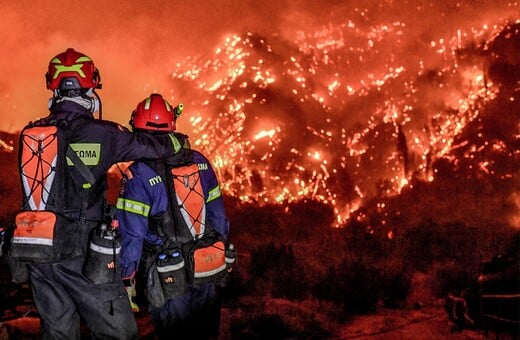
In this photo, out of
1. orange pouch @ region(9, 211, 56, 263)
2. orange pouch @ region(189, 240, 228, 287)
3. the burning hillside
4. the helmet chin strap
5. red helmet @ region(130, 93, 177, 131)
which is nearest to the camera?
orange pouch @ region(9, 211, 56, 263)

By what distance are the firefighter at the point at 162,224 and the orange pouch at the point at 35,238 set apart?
2.20 ft

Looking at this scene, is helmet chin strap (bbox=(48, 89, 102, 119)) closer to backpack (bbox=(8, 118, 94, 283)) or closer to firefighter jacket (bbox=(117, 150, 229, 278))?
backpack (bbox=(8, 118, 94, 283))

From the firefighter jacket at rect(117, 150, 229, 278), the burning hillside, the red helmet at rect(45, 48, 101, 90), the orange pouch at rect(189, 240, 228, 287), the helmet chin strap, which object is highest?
the burning hillside

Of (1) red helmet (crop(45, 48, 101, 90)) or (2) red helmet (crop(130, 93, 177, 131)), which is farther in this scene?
(2) red helmet (crop(130, 93, 177, 131))

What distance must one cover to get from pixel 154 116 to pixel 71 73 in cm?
81

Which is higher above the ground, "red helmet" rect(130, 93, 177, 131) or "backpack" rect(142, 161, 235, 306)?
"red helmet" rect(130, 93, 177, 131)

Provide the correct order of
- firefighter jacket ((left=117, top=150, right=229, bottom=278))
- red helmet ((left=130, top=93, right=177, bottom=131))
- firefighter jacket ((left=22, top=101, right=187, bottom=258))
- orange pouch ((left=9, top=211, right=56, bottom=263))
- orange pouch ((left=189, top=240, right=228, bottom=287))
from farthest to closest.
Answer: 1. red helmet ((left=130, top=93, right=177, bottom=131))
2. orange pouch ((left=189, top=240, right=228, bottom=287))
3. firefighter jacket ((left=117, top=150, right=229, bottom=278))
4. firefighter jacket ((left=22, top=101, right=187, bottom=258))
5. orange pouch ((left=9, top=211, right=56, bottom=263))

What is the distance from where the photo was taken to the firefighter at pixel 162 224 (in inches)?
176

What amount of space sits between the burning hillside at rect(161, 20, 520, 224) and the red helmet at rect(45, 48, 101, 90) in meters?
11.4

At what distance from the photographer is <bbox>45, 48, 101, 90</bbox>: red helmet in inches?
167

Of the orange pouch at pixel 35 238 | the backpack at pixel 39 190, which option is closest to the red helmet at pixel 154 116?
the backpack at pixel 39 190

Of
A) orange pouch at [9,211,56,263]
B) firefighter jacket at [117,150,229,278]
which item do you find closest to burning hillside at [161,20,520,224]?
firefighter jacket at [117,150,229,278]

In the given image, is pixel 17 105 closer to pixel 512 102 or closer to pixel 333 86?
pixel 333 86

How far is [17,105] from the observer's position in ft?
49.4
